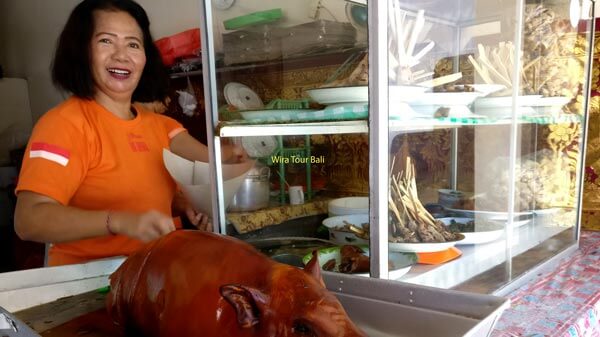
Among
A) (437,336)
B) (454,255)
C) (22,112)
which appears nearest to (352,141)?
(454,255)

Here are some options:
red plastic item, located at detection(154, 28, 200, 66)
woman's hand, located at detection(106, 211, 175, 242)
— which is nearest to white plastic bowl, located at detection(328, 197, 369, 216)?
woman's hand, located at detection(106, 211, 175, 242)

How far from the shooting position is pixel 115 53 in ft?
4.39

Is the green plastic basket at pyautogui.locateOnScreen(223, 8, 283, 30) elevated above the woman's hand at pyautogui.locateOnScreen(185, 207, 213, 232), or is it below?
above

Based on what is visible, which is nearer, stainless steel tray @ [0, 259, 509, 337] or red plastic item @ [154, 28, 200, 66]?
stainless steel tray @ [0, 259, 509, 337]

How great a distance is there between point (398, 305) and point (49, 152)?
3.43 ft

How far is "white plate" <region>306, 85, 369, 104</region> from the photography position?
2.64 feet

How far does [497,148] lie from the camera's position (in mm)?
1227

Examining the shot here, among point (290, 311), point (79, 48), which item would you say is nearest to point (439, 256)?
point (290, 311)

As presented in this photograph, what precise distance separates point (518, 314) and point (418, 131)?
442 millimetres

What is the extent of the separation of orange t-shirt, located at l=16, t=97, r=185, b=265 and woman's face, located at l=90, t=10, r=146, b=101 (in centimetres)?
8

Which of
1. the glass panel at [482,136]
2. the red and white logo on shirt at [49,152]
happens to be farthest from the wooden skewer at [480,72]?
the red and white logo on shirt at [49,152]

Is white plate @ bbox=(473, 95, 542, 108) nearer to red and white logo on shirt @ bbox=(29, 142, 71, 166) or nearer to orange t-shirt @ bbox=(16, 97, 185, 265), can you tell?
orange t-shirt @ bbox=(16, 97, 185, 265)

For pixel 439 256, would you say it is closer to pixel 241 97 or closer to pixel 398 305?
pixel 398 305

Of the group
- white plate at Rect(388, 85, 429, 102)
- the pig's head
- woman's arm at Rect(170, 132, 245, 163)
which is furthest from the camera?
woman's arm at Rect(170, 132, 245, 163)
